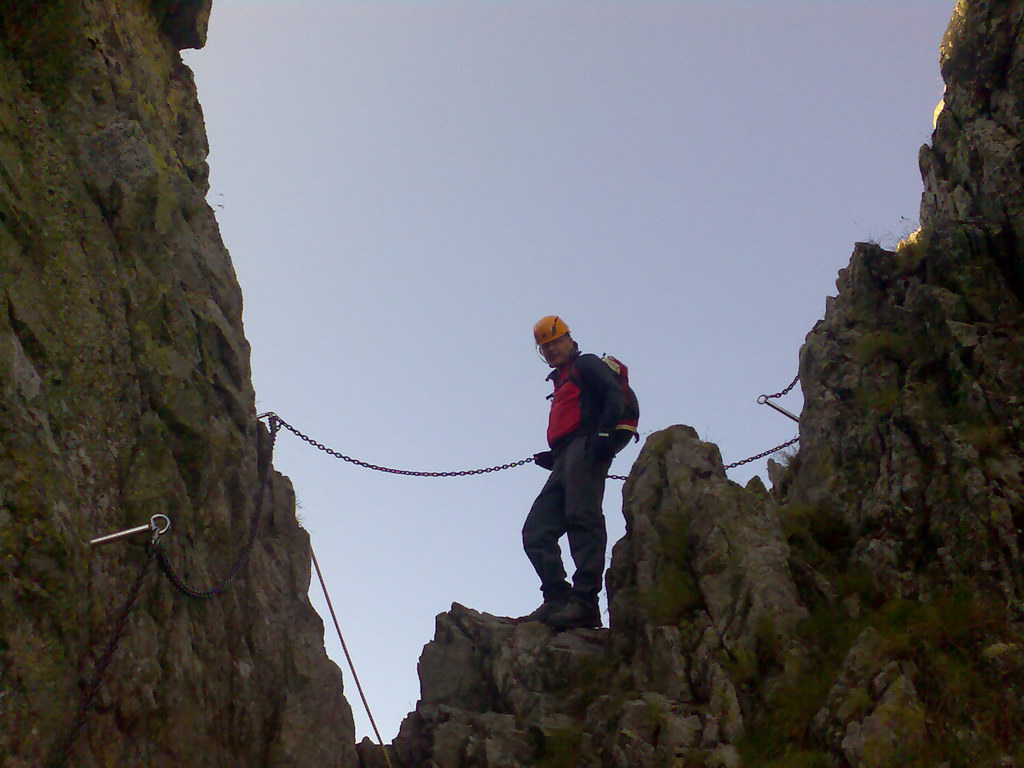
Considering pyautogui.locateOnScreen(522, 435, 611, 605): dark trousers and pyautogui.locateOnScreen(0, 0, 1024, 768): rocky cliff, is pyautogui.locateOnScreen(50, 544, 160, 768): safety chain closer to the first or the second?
pyautogui.locateOnScreen(0, 0, 1024, 768): rocky cliff

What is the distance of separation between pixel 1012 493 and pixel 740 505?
118 inches

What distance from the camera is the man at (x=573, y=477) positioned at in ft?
41.6

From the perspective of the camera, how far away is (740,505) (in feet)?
39.3

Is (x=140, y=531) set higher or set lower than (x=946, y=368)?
lower

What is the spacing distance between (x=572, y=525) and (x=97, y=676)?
687 centimetres

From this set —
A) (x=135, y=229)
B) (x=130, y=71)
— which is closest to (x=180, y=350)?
(x=135, y=229)

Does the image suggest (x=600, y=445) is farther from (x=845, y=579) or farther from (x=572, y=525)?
(x=845, y=579)

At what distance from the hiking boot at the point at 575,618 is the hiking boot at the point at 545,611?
0.12m

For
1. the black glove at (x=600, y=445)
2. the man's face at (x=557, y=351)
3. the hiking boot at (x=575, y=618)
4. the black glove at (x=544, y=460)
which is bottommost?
the hiking boot at (x=575, y=618)

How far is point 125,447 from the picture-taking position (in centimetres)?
866

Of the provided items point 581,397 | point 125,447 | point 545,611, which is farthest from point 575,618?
point 125,447

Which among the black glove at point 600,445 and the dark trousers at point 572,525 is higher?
the black glove at point 600,445

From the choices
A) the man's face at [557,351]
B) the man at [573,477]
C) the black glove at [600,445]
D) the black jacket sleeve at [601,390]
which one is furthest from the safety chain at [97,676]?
the man's face at [557,351]

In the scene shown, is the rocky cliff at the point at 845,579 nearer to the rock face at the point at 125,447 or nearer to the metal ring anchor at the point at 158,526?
the rock face at the point at 125,447
